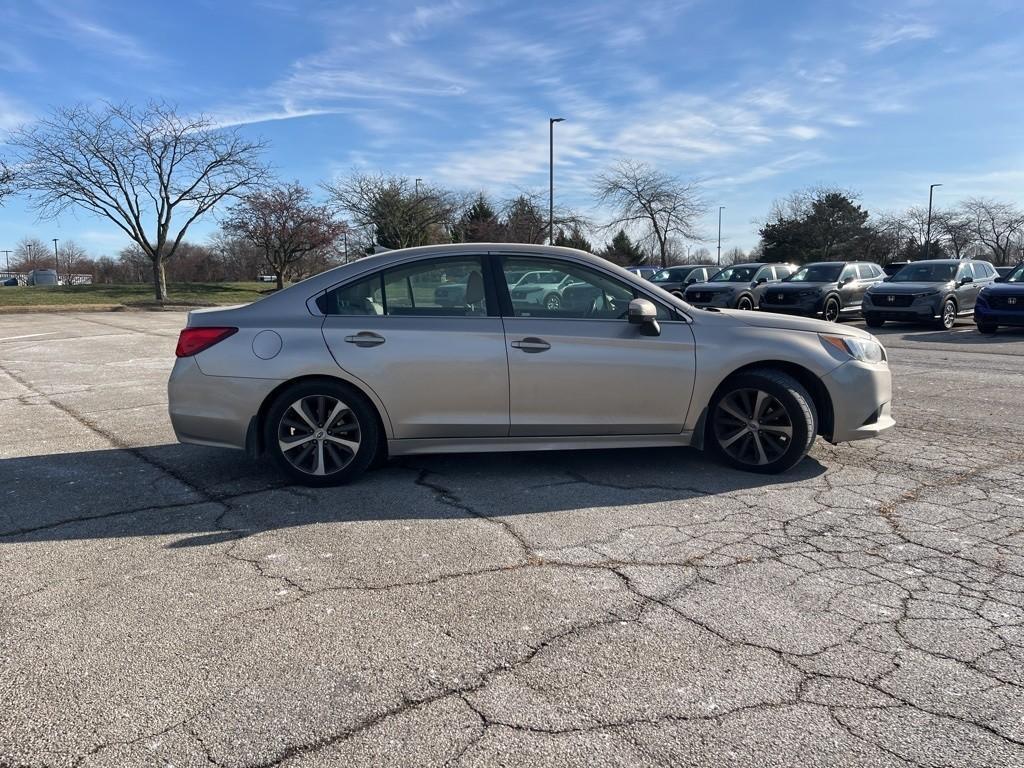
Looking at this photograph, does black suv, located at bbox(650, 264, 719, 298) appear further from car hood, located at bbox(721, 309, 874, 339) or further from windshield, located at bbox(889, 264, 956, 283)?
car hood, located at bbox(721, 309, 874, 339)

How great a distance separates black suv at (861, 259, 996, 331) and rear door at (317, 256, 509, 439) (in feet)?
53.8

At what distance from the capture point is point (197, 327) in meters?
4.93

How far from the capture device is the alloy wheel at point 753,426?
5.08 m

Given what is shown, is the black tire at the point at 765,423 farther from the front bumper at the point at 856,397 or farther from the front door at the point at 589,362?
the front door at the point at 589,362

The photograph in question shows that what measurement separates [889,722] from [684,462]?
3147 millimetres

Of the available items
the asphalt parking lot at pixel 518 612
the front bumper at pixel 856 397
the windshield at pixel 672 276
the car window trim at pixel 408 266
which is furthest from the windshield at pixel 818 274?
the car window trim at pixel 408 266

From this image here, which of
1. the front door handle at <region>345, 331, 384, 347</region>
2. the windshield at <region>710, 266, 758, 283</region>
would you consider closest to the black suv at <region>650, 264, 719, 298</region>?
the windshield at <region>710, 266, 758, 283</region>

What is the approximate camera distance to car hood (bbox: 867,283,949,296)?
18.0m

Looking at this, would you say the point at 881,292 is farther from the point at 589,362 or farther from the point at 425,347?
the point at 425,347

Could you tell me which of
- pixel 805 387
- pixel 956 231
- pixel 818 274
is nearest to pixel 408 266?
pixel 805 387

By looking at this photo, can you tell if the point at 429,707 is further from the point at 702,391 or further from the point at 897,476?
the point at 897,476

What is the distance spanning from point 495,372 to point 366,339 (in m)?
0.86

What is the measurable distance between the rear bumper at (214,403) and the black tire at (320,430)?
5.3 inches

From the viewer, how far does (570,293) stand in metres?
5.11
